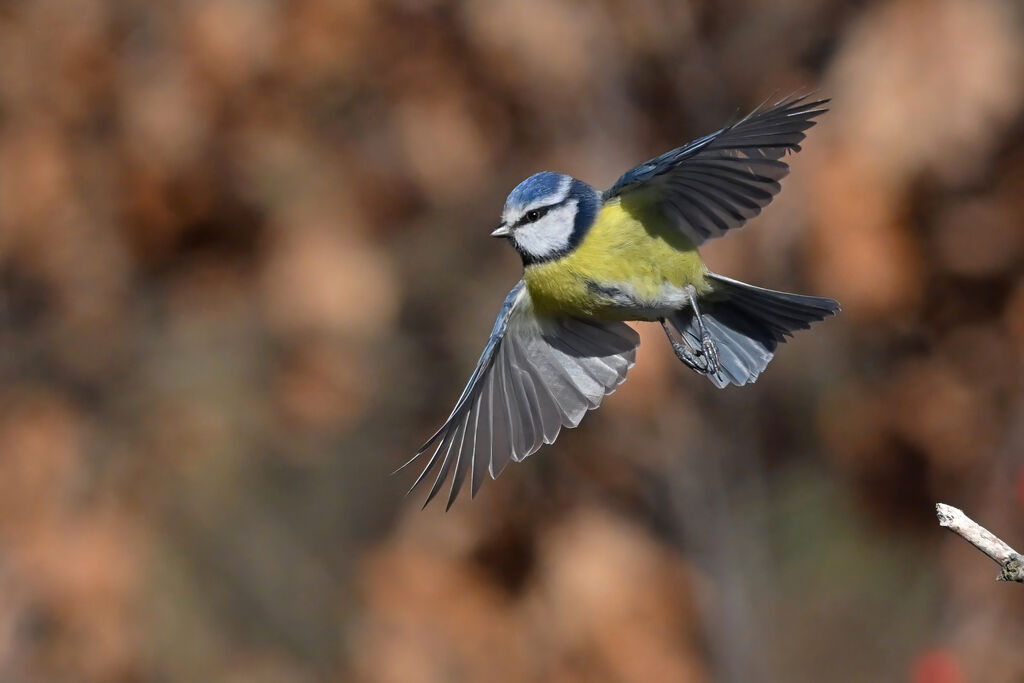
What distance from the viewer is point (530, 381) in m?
2.58

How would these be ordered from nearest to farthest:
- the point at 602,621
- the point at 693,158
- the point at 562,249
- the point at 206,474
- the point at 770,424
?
the point at 693,158 < the point at 562,249 < the point at 602,621 < the point at 770,424 < the point at 206,474

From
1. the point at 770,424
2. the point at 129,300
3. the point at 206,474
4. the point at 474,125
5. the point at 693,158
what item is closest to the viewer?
the point at 693,158

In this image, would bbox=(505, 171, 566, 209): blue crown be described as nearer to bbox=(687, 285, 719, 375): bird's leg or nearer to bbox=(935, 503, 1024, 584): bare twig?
bbox=(687, 285, 719, 375): bird's leg

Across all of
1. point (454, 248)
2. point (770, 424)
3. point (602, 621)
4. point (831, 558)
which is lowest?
point (602, 621)

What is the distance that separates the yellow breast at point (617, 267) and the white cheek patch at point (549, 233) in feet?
0.09

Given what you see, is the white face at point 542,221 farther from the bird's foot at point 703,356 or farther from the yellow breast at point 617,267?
the bird's foot at point 703,356

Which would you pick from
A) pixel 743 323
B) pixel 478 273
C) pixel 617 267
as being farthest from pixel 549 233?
pixel 478 273

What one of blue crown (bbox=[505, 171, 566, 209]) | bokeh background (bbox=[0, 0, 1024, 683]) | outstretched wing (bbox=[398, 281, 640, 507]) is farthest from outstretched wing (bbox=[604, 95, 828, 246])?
bokeh background (bbox=[0, 0, 1024, 683])

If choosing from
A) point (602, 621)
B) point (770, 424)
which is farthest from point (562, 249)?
point (770, 424)

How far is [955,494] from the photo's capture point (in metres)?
4.24

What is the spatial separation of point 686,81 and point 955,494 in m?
1.72

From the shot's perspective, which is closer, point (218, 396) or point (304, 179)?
point (304, 179)

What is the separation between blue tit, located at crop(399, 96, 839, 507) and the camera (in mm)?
2242

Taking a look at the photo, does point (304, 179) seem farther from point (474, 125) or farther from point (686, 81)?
point (686, 81)
